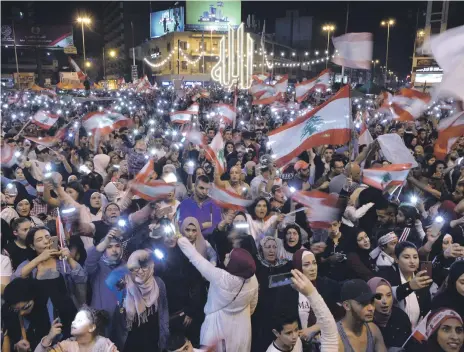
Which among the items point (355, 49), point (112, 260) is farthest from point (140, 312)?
point (355, 49)

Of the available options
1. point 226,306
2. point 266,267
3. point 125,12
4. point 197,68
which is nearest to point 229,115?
point 266,267

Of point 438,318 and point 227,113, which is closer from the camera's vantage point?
point 438,318

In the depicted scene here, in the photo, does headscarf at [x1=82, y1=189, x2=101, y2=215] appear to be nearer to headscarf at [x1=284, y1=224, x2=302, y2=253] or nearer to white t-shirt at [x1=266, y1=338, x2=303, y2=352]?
headscarf at [x1=284, y1=224, x2=302, y2=253]

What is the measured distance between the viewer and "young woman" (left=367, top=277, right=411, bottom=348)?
3.71m

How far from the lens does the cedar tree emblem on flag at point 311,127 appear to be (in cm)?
580

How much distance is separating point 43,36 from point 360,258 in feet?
215

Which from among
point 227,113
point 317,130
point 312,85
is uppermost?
point 317,130

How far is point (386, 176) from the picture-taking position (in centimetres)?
664

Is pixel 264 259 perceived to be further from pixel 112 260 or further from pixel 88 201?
pixel 88 201

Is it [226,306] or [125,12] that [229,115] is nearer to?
[226,306]

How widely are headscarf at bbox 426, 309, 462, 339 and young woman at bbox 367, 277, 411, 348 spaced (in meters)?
0.38

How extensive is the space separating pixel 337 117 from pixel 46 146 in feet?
23.3

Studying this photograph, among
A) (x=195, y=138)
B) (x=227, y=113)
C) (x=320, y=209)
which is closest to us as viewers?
(x=320, y=209)

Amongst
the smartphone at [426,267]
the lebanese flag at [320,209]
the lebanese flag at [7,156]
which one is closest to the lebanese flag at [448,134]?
the lebanese flag at [320,209]
